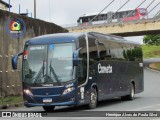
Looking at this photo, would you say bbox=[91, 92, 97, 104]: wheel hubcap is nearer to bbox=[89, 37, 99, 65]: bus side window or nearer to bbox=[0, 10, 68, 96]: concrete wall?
bbox=[89, 37, 99, 65]: bus side window

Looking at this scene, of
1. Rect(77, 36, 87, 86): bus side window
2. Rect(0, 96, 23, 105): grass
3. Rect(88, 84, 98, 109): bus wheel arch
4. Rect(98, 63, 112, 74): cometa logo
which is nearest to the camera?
Rect(77, 36, 87, 86): bus side window

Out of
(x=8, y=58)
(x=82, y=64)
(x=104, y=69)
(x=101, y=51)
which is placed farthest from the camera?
(x=8, y=58)

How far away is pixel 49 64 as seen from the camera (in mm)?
18000

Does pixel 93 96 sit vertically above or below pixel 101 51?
below

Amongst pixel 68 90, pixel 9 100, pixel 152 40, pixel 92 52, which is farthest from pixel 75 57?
pixel 152 40

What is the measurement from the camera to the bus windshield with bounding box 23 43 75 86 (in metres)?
17.8

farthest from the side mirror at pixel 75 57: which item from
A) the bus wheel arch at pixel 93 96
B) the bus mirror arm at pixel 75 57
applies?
the bus wheel arch at pixel 93 96

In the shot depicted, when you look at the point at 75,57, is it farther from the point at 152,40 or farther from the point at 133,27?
the point at 152,40

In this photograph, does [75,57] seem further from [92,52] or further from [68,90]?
[92,52]

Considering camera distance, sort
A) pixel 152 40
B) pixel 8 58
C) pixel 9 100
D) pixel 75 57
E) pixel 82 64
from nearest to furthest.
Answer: pixel 75 57
pixel 82 64
pixel 9 100
pixel 8 58
pixel 152 40

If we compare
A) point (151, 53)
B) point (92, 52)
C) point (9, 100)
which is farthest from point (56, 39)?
point (151, 53)

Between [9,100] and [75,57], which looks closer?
[75,57]

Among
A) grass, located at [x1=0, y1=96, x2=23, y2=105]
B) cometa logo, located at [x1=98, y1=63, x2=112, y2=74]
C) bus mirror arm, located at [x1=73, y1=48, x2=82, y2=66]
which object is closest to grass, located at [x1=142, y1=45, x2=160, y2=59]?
grass, located at [x1=0, y1=96, x2=23, y2=105]

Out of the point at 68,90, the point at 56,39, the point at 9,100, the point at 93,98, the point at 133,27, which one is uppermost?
the point at 133,27
